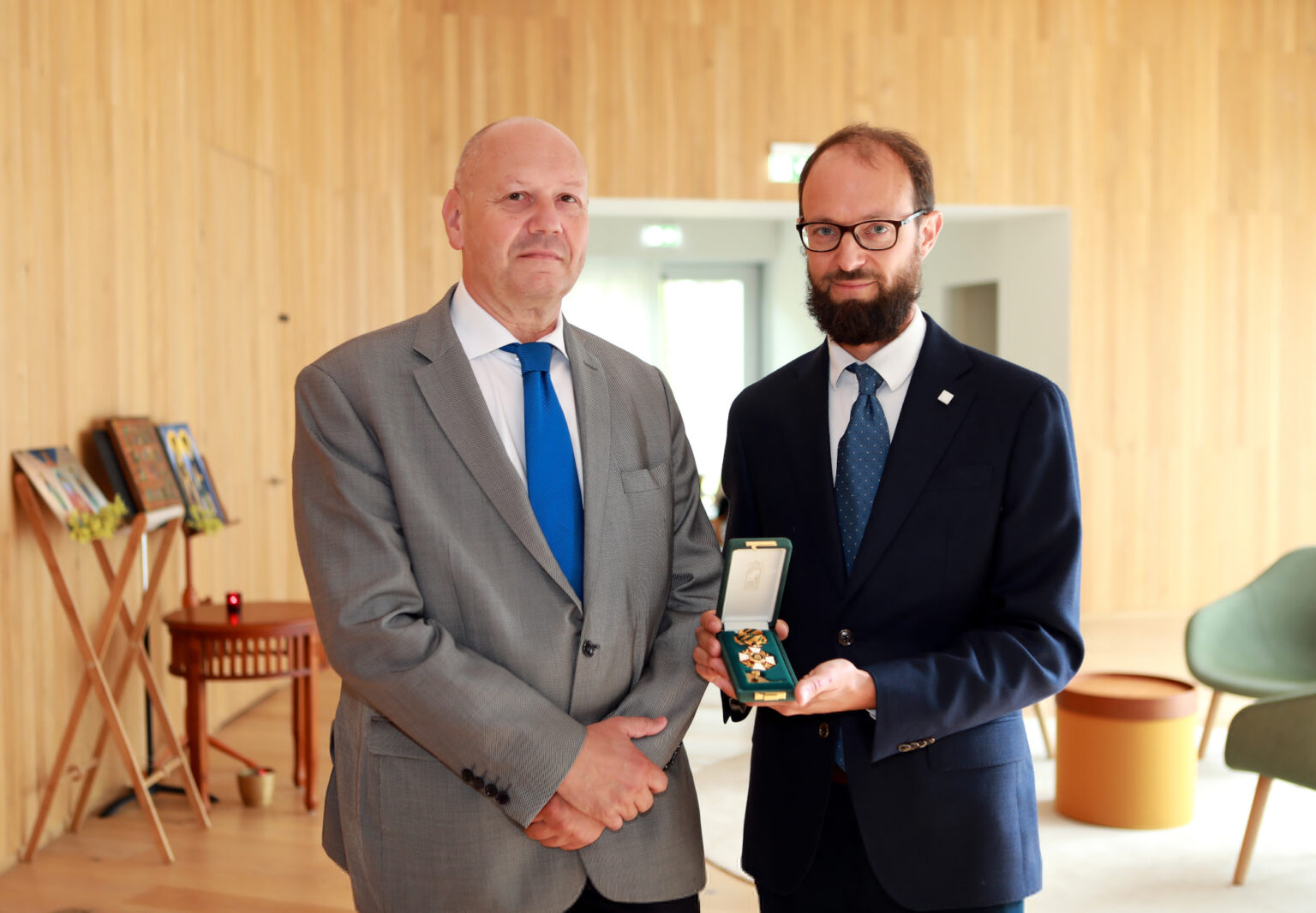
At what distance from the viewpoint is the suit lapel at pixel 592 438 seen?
75.0 inches

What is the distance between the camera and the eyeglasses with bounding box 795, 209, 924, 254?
203cm

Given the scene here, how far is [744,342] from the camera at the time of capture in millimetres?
13406

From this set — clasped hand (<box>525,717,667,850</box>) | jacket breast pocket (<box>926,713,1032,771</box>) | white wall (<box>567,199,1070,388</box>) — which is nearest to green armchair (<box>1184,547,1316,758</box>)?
white wall (<box>567,199,1070,388</box>)

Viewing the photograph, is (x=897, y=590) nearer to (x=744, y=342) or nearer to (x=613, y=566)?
(x=613, y=566)

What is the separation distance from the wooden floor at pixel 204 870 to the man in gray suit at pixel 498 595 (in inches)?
83.6

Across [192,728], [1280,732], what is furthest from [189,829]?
[1280,732]

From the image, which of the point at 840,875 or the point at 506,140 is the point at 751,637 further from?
the point at 506,140

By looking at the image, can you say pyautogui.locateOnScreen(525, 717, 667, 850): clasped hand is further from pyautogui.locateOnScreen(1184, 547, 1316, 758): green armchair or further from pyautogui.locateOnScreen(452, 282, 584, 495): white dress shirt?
pyautogui.locateOnScreen(1184, 547, 1316, 758): green armchair

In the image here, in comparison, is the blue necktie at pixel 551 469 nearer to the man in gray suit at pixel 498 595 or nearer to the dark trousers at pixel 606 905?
the man in gray suit at pixel 498 595

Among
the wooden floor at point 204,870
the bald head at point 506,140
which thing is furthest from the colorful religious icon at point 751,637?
the wooden floor at point 204,870

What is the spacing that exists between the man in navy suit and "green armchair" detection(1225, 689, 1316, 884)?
84.5 inches

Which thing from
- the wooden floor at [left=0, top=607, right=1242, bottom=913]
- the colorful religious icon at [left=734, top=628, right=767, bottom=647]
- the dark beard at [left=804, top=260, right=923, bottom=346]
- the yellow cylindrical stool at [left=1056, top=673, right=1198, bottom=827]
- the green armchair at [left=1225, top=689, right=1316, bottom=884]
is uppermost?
the dark beard at [left=804, top=260, right=923, bottom=346]

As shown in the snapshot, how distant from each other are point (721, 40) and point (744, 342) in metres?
5.51

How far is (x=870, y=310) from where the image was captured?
2.06 meters
